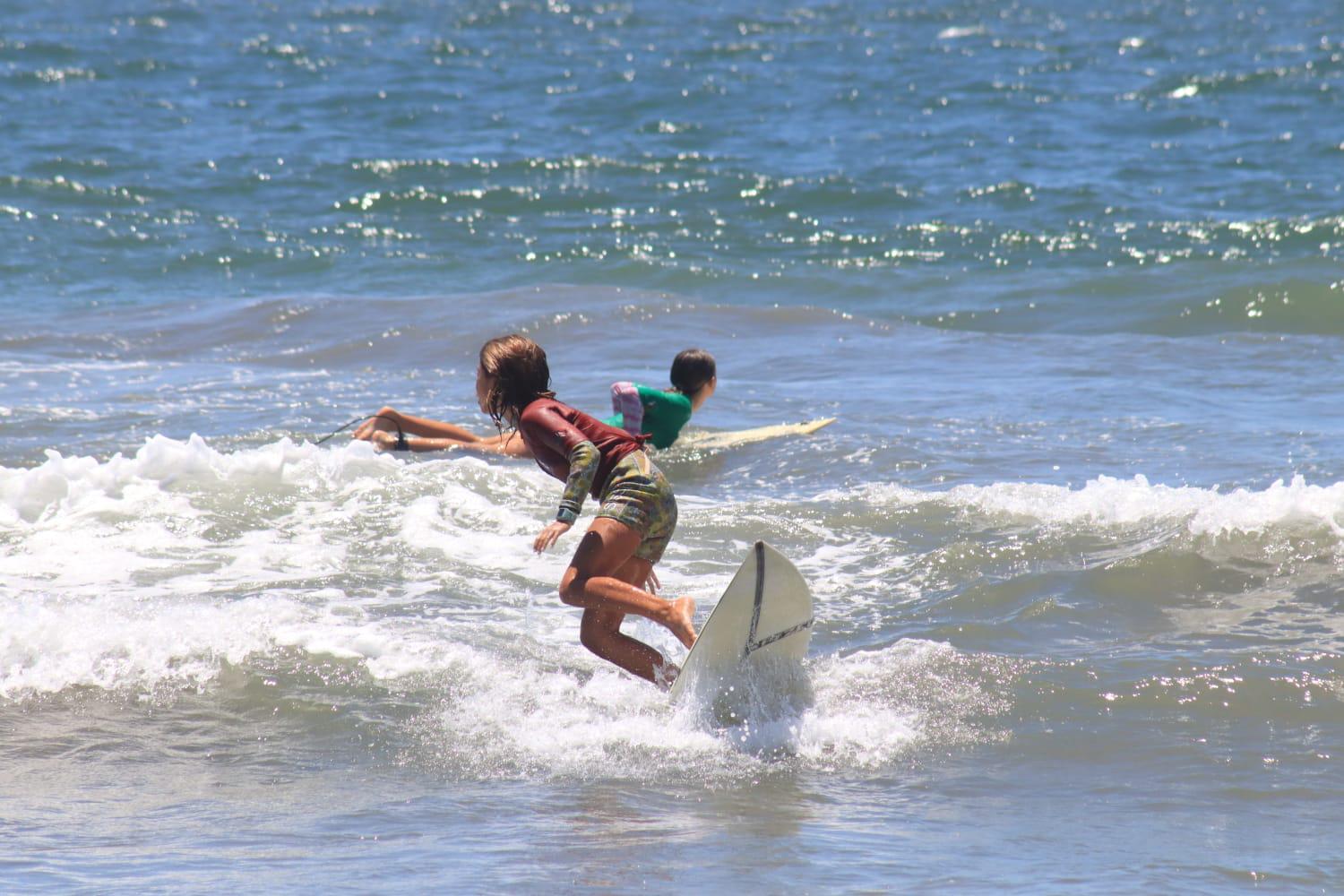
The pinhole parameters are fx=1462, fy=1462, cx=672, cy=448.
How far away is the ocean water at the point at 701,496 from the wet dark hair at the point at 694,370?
747 millimetres

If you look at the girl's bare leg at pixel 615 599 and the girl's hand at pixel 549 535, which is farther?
the girl's bare leg at pixel 615 599

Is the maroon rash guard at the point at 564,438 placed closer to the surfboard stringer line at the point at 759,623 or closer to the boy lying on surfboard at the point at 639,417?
the surfboard stringer line at the point at 759,623

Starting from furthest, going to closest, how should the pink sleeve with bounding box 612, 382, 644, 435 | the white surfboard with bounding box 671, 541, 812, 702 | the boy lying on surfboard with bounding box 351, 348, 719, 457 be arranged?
the pink sleeve with bounding box 612, 382, 644, 435
the boy lying on surfboard with bounding box 351, 348, 719, 457
the white surfboard with bounding box 671, 541, 812, 702

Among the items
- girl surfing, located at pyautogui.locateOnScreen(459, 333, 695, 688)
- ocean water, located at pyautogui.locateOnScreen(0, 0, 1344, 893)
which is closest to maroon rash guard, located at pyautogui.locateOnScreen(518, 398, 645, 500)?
girl surfing, located at pyautogui.locateOnScreen(459, 333, 695, 688)

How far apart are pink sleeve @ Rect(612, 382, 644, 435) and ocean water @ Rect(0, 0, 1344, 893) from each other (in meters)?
0.68

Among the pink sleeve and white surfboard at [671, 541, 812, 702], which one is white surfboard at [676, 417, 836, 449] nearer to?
the pink sleeve

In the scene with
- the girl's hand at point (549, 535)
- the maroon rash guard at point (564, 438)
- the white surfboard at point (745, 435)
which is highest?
the maroon rash guard at point (564, 438)

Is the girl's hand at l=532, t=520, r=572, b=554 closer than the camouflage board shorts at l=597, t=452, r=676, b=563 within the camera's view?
Yes

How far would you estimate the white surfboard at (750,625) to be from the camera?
5.24m

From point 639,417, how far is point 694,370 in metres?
0.52

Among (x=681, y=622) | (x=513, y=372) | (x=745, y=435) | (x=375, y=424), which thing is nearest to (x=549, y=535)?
(x=681, y=622)

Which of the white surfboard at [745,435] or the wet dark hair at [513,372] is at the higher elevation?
the wet dark hair at [513,372]

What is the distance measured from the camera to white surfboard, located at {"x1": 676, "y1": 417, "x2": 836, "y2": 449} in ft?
33.0

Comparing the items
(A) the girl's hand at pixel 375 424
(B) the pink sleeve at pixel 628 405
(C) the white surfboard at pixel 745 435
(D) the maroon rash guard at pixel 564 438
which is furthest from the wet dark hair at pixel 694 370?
(D) the maroon rash guard at pixel 564 438
